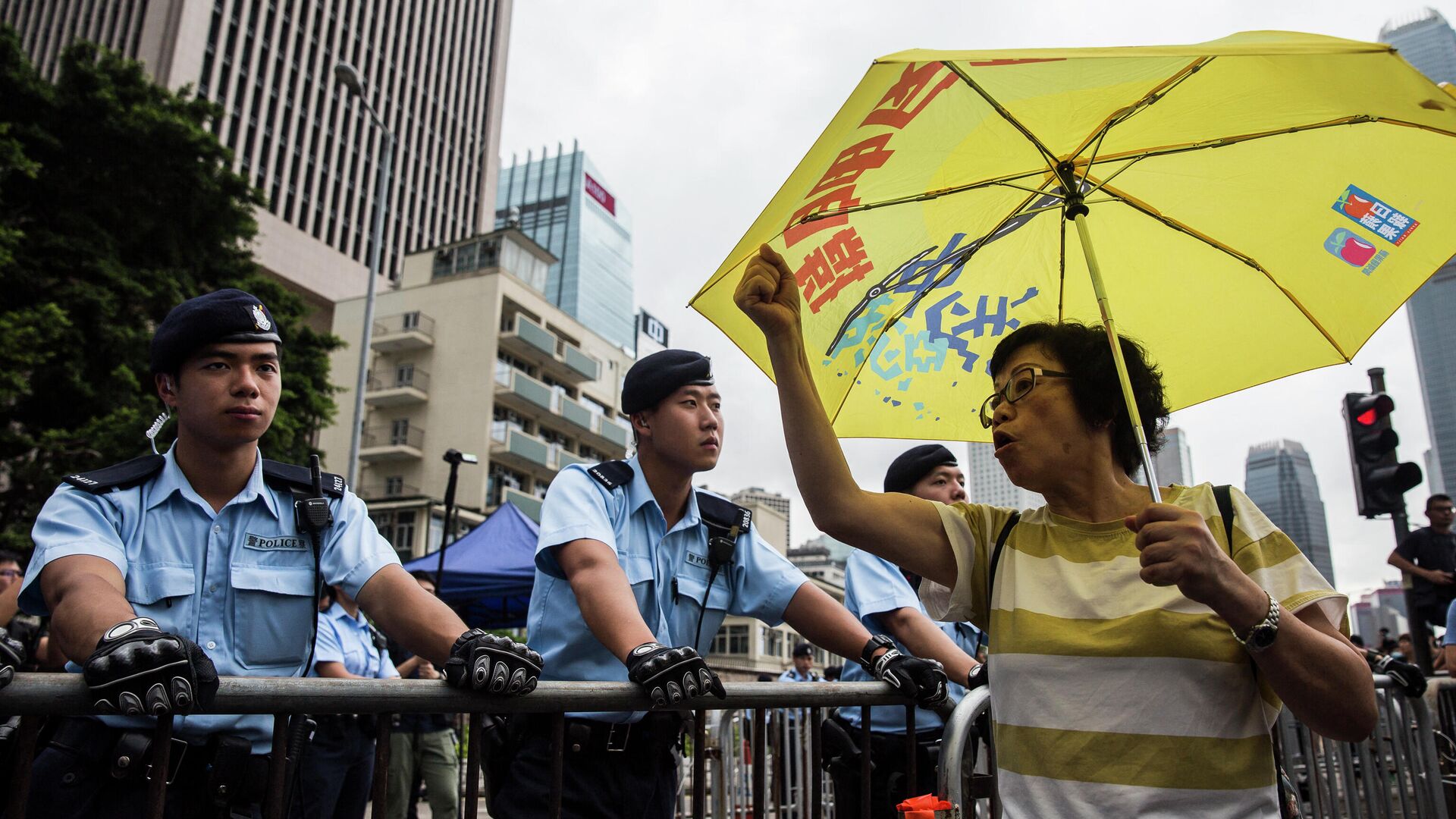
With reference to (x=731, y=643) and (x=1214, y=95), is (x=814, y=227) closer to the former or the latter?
(x=1214, y=95)

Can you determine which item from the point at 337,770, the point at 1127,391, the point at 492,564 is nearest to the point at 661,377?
the point at 1127,391

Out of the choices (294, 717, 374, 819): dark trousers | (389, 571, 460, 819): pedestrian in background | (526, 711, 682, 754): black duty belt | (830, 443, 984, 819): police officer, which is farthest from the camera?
(389, 571, 460, 819): pedestrian in background

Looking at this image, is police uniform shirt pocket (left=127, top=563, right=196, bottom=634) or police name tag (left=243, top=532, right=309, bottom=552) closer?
police uniform shirt pocket (left=127, top=563, right=196, bottom=634)

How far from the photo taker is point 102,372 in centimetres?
1716

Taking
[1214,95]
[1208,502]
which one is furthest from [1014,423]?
[1214,95]

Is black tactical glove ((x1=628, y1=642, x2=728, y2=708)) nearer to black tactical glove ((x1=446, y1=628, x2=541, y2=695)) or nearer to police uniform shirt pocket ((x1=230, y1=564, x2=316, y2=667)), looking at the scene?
black tactical glove ((x1=446, y1=628, x2=541, y2=695))

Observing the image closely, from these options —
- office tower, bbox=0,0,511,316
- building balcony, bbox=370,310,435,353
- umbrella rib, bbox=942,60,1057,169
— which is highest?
office tower, bbox=0,0,511,316

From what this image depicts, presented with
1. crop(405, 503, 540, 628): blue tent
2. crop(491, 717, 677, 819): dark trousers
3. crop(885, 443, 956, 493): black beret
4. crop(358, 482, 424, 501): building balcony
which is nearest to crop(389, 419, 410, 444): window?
crop(358, 482, 424, 501): building balcony

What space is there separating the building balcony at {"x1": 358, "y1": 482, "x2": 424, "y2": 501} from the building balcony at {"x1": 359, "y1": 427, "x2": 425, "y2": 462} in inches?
44.2

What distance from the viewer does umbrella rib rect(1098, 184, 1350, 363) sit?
237 centimetres

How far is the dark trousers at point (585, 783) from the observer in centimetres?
245

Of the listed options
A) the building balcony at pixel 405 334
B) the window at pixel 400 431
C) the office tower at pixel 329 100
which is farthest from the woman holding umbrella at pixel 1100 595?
the building balcony at pixel 405 334

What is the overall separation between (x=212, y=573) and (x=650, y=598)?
1.15 m

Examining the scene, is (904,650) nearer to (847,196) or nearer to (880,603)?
(880,603)
